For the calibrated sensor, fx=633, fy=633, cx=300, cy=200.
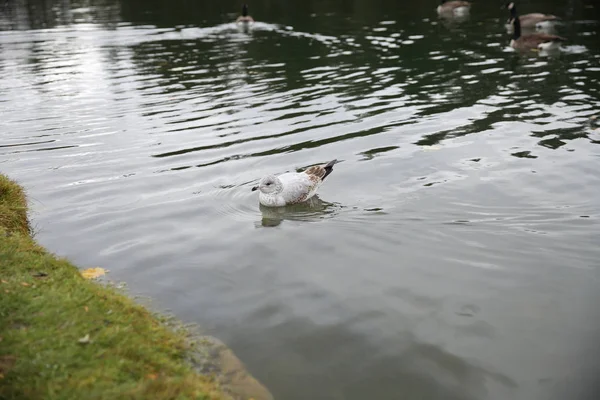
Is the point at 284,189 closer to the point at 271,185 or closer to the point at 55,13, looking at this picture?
the point at 271,185

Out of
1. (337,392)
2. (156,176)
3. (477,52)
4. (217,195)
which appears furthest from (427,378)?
(477,52)

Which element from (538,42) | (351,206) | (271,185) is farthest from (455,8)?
(271,185)

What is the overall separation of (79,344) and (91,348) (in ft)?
0.47

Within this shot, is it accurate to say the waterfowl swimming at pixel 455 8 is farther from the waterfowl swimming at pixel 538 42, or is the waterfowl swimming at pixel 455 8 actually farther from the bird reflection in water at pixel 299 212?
the bird reflection in water at pixel 299 212

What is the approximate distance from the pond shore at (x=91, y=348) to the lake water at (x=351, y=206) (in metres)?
0.52

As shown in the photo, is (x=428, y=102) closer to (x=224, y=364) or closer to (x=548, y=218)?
(x=548, y=218)

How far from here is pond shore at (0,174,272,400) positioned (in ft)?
18.1

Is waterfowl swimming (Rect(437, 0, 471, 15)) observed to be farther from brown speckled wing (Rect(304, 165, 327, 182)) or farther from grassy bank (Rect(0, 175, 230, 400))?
grassy bank (Rect(0, 175, 230, 400))

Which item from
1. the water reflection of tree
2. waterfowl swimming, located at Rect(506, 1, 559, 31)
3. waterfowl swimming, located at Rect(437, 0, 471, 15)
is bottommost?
waterfowl swimming, located at Rect(506, 1, 559, 31)

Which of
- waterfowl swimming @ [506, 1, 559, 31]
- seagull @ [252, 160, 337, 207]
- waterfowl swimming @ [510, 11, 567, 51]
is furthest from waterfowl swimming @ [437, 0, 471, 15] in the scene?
seagull @ [252, 160, 337, 207]

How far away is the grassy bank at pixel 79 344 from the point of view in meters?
5.51

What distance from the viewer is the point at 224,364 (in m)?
6.74

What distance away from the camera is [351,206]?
11508 mm

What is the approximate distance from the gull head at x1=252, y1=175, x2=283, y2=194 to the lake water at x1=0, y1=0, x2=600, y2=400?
43 cm
